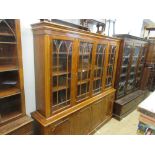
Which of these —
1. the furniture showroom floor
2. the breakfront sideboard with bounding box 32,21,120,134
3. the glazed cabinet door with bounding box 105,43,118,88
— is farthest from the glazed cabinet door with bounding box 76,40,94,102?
the furniture showroom floor

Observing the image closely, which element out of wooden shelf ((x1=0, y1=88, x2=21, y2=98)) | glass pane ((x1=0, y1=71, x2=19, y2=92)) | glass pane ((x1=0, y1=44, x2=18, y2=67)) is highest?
glass pane ((x1=0, y1=44, x2=18, y2=67))

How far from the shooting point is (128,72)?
3043mm

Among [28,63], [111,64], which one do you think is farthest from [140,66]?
[28,63]

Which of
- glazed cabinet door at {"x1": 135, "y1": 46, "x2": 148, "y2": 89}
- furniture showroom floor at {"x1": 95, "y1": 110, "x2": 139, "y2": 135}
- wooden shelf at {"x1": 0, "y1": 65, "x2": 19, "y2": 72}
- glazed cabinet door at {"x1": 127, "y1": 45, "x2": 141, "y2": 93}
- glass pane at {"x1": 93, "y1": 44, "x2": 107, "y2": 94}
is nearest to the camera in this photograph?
wooden shelf at {"x1": 0, "y1": 65, "x2": 19, "y2": 72}

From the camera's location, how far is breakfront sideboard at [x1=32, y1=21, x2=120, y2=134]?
1.41m

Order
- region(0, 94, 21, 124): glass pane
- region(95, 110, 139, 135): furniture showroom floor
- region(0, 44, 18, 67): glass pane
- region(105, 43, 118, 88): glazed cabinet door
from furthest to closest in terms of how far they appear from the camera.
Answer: region(95, 110, 139, 135): furniture showroom floor < region(105, 43, 118, 88): glazed cabinet door < region(0, 94, 21, 124): glass pane < region(0, 44, 18, 67): glass pane

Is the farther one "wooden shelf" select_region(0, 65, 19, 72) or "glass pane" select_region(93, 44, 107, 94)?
"glass pane" select_region(93, 44, 107, 94)

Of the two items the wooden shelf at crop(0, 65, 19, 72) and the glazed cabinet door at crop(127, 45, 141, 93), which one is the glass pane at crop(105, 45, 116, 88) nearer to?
the glazed cabinet door at crop(127, 45, 141, 93)

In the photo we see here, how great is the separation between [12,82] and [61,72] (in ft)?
1.88

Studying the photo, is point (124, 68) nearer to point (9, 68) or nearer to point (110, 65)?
point (110, 65)
